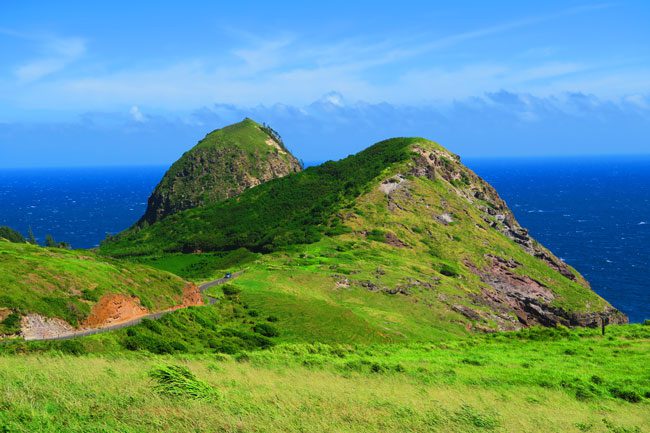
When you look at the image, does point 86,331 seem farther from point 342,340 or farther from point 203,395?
point 203,395

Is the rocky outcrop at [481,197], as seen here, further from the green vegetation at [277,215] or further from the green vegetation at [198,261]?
the green vegetation at [198,261]

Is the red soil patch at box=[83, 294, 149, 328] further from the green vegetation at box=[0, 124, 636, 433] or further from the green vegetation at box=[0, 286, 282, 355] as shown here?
the green vegetation at box=[0, 286, 282, 355]

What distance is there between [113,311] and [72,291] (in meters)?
3.86

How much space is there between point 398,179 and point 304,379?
101432 millimetres

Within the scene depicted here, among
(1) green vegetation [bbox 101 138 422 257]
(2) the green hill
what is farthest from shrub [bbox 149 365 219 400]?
(1) green vegetation [bbox 101 138 422 257]

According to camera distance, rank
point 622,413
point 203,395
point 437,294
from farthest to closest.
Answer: point 437,294 < point 622,413 < point 203,395

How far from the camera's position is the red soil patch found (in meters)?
49.7

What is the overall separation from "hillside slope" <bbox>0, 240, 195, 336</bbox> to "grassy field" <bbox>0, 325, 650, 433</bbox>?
13463mm

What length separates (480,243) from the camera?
115 metres

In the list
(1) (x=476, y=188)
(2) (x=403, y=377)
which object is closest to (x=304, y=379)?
(2) (x=403, y=377)

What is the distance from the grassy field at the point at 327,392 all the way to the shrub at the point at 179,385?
6cm

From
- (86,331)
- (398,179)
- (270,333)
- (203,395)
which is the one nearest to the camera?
(203,395)

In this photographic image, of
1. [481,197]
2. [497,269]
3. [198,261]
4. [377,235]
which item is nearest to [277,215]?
[198,261]

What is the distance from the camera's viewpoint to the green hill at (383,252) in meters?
73.9
